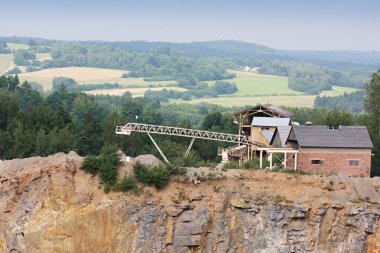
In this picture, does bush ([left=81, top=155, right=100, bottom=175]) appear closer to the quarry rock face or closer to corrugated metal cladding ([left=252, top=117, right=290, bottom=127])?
the quarry rock face

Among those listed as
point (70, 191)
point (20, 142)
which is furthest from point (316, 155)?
point (20, 142)

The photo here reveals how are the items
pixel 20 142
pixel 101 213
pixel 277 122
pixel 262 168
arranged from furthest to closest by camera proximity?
pixel 20 142 < pixel 277 122 < pixel 262 168 < pixel 101 213

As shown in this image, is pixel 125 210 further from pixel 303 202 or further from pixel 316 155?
pixel 316 155

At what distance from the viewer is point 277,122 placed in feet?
178

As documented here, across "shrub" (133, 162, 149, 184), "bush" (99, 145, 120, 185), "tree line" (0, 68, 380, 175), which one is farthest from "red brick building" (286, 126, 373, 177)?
"bush" (99, 145, 120, 185)

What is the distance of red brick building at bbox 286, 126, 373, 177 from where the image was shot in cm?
4947

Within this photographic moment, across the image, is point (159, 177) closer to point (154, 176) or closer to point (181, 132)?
point (154, 176)

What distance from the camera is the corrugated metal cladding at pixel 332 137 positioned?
49469mm

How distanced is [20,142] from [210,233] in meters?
19.8

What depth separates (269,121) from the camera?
180 feet

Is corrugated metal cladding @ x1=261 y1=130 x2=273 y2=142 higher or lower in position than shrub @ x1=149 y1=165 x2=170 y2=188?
higher

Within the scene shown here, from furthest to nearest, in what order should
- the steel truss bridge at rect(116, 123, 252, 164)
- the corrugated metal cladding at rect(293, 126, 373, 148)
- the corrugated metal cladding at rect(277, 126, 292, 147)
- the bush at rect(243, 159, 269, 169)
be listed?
the steel truss bridge at rect(116, 123, 252, 164) → the corrugated metal cladding at rect(277, 126, 292, 147) → the corrugated metal cladding at rect(293, 126, 373, 148) → the bush at rect(243, 159, 269, 169)

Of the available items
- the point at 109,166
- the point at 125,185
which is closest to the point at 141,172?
the point at 125,185

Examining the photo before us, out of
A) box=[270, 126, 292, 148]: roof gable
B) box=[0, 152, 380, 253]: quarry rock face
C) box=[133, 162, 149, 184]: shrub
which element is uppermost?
box=[270, 126, 292, 148]: roof gable
